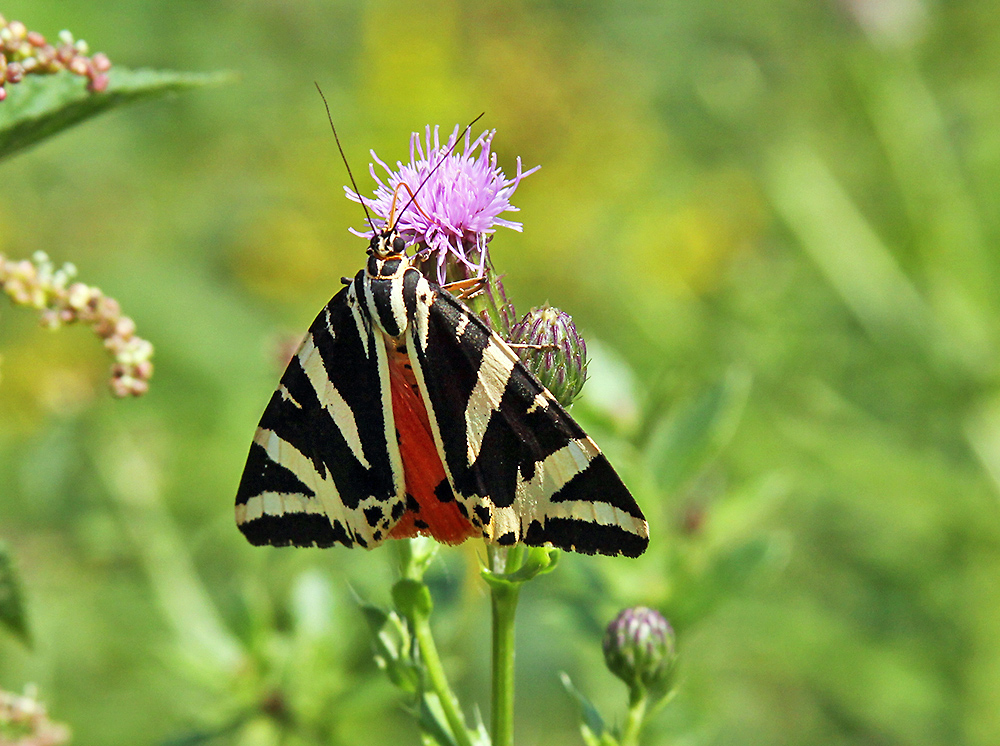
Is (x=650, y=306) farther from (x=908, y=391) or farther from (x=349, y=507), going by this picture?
(x=349, y=507)

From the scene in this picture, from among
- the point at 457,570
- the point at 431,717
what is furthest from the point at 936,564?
the point at 431,717

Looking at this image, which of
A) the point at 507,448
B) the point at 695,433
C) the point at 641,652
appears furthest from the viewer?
the point at 695,433

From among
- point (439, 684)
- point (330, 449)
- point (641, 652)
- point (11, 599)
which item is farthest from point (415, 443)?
point (11, 599)

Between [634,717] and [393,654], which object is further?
[634,717]

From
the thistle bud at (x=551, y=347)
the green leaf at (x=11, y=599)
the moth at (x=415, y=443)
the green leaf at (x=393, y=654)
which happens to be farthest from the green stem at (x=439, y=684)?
the green leaf at (x=11, y=599)

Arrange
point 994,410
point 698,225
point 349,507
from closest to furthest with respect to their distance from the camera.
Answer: point 349,507 < point 994,410 < point 698,225

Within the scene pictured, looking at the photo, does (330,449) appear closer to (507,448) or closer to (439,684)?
(507,448)
